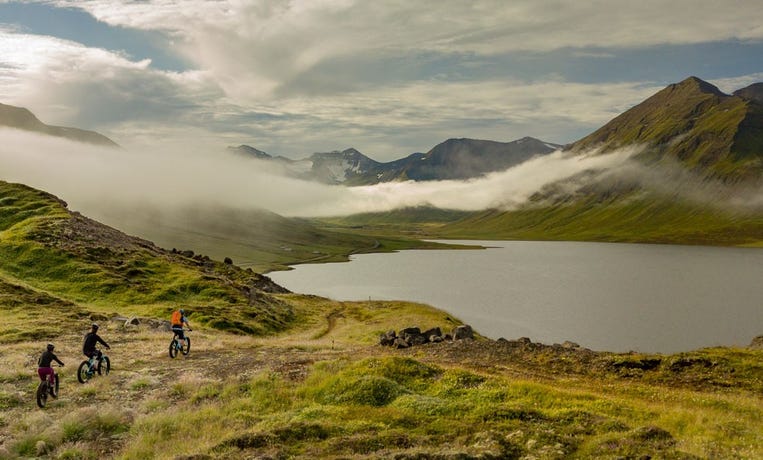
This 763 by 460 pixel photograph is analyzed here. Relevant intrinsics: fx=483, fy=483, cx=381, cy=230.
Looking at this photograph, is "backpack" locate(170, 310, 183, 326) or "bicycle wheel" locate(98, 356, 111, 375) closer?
"bicycle wheel" locate(98, 356, 111, 375)

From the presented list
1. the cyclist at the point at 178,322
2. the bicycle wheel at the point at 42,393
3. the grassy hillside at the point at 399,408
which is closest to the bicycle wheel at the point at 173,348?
Answer: the cyclist at the point at 178,322

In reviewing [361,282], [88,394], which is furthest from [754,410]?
[361,282]

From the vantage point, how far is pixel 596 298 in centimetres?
12244

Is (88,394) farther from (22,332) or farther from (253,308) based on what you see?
(253,308)

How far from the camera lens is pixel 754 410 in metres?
21.2

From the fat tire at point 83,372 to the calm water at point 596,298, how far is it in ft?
201

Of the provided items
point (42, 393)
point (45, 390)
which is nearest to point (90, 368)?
point (45, 390)

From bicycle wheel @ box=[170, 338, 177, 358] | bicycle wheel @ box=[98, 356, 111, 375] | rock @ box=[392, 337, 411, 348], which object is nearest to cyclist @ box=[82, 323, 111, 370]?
bicycle wheel @ box=[98, 356, 111, 375]

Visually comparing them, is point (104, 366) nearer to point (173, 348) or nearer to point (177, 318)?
point (177, 318)

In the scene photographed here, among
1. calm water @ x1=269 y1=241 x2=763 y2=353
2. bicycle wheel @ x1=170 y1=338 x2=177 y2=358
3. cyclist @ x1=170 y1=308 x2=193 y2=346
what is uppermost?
cyclist @ x1=170 y1=308 x2=193 y2=346

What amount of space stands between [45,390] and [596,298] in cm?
12211

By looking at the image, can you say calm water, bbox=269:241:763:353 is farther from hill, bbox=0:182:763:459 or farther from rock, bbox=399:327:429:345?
hill, bbox=0:182:763:459

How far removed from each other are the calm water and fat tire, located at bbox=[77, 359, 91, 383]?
61.3 meters

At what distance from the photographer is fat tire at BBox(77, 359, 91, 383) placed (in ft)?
90.3
